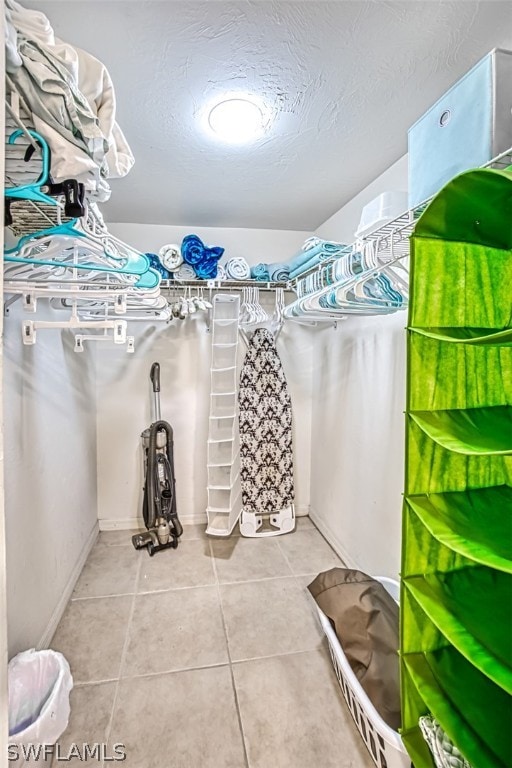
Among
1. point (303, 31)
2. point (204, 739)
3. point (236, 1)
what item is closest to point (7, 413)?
point (204, 739)

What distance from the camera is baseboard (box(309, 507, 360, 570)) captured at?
255cm

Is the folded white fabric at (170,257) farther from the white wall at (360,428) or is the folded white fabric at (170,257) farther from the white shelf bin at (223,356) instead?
the white wall at (360,428)

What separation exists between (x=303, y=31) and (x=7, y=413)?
5.80ft

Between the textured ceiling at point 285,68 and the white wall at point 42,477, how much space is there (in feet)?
3.53

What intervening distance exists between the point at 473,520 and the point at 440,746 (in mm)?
560

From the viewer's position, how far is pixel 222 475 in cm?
288

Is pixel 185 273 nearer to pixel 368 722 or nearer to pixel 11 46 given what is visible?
pixel 11 46

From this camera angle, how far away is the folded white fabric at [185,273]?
8.99 ft

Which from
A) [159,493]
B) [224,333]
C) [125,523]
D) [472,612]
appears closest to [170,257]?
[224,333]

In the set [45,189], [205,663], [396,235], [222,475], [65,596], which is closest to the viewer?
[45,189]

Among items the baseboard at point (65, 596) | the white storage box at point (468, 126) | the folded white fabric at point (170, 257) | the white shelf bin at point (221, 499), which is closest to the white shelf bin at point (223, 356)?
the folded white fabric at point (170, 257)

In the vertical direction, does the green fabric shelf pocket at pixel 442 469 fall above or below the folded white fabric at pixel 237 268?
below

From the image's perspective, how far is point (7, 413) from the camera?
4.99ft

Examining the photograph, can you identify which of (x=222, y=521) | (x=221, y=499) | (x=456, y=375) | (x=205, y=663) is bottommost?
(x=205, y=663)
